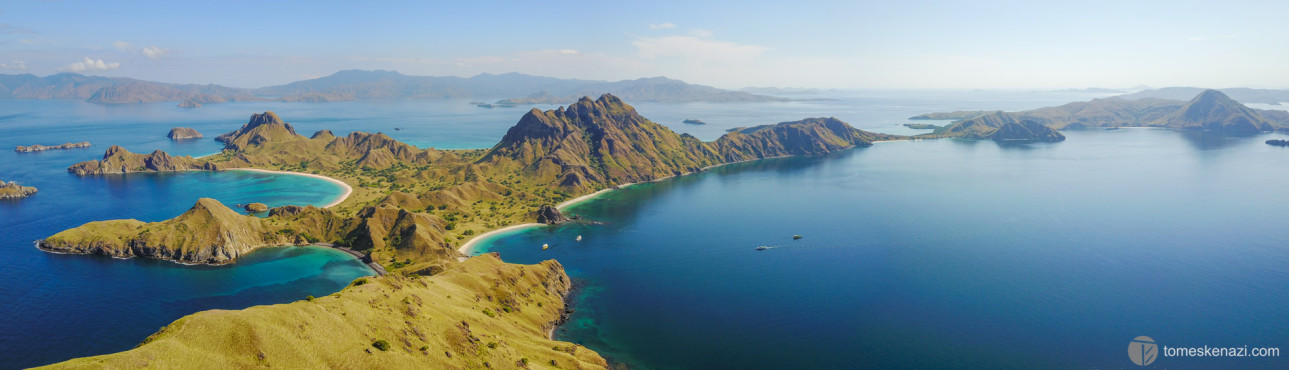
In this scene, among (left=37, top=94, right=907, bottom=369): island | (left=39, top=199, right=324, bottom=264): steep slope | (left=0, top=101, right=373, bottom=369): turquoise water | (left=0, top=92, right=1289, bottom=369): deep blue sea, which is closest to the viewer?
(left=37, top=94, right=907, bottom=369): island

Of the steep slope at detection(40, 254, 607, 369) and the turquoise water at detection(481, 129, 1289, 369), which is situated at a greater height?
the steep slope at detection(40, 254, 607, 369)

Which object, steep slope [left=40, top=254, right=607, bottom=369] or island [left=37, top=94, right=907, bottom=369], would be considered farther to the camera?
island [left=37, top=94, right=907, bottom=369]

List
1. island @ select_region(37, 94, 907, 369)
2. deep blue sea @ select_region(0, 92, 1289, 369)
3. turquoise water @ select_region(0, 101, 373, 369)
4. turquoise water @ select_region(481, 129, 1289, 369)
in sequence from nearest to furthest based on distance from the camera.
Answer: island @ select_region(37, 94, 907, 369)
turquoise water @ select_region(481, 129, 1289, 369)
deep blue sea @ select_region(0, 92, 1289, 369)
turquoise water @ select_region(0, 101, 373, 369)

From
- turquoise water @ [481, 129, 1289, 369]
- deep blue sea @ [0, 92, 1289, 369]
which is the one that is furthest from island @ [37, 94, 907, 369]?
turquoise water @ [481, 129, 1289, 369]

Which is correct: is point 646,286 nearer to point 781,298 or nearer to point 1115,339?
point 781,298

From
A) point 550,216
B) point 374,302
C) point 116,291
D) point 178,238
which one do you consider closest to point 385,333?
point 374,302

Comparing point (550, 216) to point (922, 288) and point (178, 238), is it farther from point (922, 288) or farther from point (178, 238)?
point (922, 288)

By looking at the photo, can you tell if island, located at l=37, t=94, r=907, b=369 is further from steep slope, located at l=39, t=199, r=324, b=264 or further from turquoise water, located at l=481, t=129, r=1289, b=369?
turquoise water, located at l=481, t=129, r=1289, b=369

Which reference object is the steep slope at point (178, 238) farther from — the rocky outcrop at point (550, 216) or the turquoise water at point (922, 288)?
the rocky outcrop at point (550, 216)
